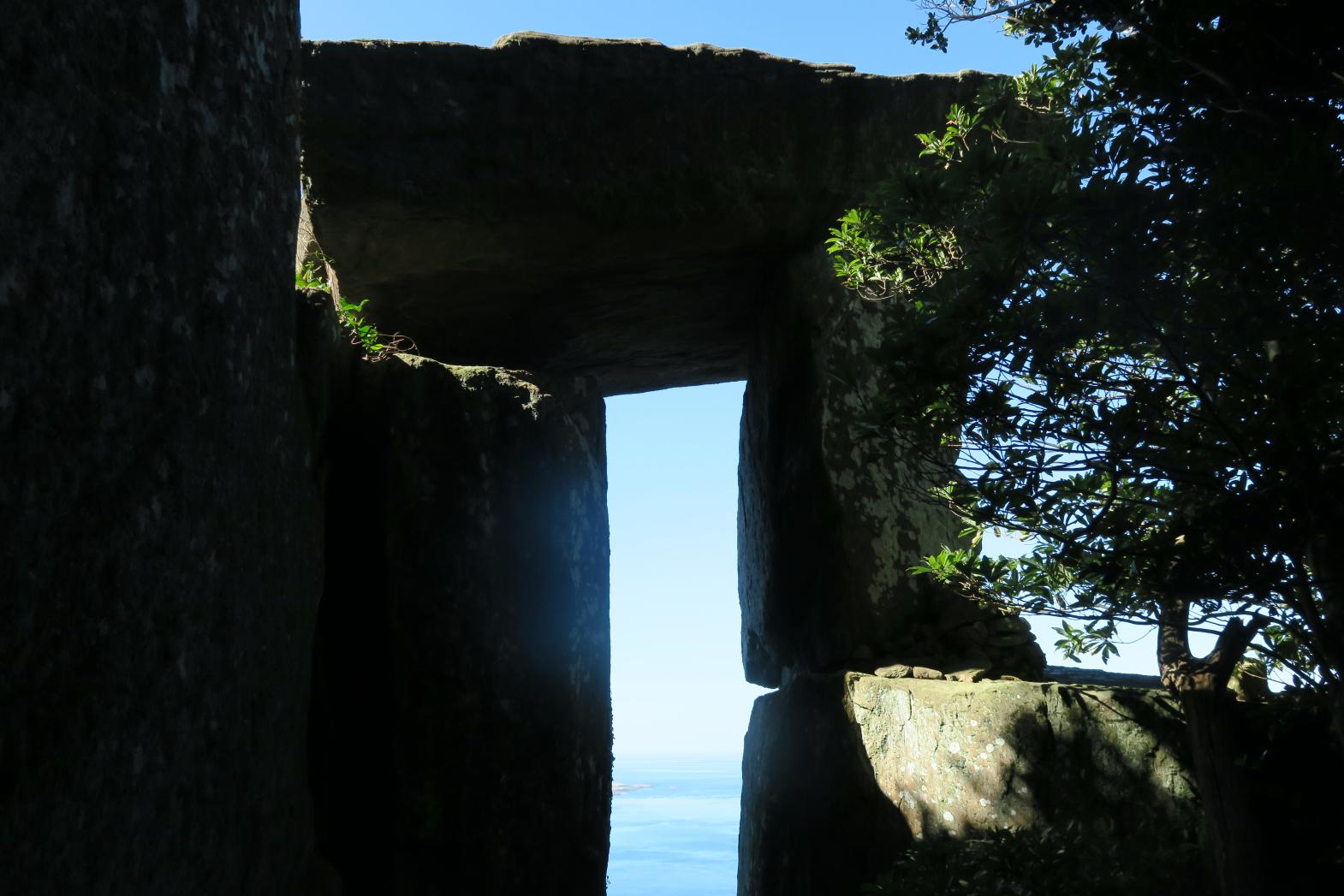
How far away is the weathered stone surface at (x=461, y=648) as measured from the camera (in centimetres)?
382

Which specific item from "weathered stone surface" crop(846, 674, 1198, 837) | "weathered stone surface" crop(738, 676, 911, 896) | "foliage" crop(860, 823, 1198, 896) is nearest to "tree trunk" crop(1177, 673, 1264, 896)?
"foliage" crop(860, 823, 1198, 896)

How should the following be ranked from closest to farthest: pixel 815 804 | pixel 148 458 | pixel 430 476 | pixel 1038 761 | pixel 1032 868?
1. pixel 148 458
2. pixel 1032 868
3. pixel 430 476
4. pixel 1038 761
5. pixel 815 804

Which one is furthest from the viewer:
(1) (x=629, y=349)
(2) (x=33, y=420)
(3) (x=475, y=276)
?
(1) (x=629, y=349)

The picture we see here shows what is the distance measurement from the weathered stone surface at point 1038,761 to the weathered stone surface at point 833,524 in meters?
0.51

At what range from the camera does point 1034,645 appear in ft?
16.5

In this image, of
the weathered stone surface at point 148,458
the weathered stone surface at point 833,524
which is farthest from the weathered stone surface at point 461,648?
the weathered stone surface at point 833,524

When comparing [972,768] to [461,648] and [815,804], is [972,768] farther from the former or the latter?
[461,648]

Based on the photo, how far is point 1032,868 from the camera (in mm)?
3043

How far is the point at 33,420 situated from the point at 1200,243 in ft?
7.27

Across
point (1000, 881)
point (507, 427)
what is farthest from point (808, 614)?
point (1000, 881)

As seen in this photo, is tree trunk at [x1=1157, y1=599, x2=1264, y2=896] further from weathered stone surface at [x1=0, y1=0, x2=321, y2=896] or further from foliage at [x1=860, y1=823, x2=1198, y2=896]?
weathered stone surface at [x1=0, y1=0, x2=321, y2=896]

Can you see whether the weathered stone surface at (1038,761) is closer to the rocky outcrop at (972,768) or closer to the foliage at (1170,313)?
the rocky outcrop at (972,768)

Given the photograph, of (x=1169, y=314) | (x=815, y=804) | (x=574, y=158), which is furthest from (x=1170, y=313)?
(x=574, y=158)

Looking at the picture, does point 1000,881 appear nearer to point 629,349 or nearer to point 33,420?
point 33,420
